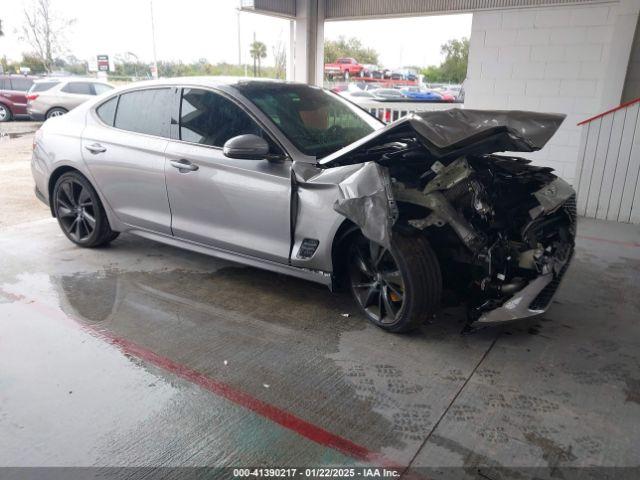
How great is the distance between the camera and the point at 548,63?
768 centimetres

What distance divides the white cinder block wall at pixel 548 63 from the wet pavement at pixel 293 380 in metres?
3.88

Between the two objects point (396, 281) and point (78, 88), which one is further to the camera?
point (78, 88)

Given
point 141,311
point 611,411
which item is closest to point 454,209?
point 611,411

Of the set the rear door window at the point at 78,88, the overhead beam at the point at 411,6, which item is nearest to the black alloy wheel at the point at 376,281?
the overhead beam at the point at 411,6

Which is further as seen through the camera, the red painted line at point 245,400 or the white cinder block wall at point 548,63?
the white cinder block wall at point 548,63

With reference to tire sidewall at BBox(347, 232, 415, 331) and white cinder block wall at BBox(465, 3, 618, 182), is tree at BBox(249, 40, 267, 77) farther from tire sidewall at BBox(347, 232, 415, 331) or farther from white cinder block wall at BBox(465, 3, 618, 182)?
tire sidewall at BBox(347, 232, 415, 331)

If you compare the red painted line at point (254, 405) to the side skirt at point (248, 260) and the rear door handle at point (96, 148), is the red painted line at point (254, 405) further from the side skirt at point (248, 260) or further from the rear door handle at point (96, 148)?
the rear door handle at point (96, 148)

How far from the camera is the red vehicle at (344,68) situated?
36.4m

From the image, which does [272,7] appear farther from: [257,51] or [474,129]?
[257,51]

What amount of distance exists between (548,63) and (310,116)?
513 cm

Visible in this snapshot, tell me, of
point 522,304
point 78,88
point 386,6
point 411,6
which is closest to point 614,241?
point 522,304

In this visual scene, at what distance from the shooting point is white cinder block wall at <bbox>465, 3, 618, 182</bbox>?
7.31m

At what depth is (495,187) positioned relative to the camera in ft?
11.7

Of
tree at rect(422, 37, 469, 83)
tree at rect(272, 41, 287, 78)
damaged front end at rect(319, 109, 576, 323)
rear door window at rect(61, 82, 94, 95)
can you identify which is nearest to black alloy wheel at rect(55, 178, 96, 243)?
damaged front end at rect(319, 109, 576, 323)
